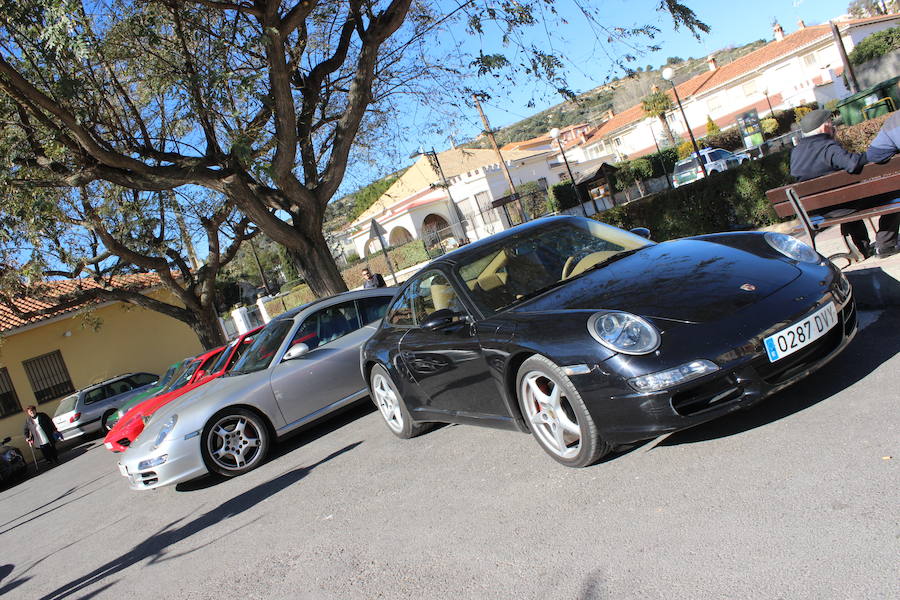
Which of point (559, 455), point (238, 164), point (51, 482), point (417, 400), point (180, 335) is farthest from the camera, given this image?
point (180, 335)

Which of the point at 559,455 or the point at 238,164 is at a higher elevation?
the point at 238,164

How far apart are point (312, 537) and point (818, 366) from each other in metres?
3.21

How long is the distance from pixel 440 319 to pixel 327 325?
3646mm

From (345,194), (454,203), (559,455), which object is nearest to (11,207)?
(345,194)

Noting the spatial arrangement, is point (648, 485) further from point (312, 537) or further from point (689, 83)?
point (689, 83)

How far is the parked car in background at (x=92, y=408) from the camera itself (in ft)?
64.1

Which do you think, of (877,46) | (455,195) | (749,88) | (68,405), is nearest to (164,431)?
(68,405)

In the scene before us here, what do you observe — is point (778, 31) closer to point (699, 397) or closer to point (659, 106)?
point (659, 106)

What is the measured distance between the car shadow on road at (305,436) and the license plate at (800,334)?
510cm

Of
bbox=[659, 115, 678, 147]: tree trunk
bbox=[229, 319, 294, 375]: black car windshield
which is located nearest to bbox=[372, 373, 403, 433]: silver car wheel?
bbox=[229, 319, 294, 375]: black car windshield

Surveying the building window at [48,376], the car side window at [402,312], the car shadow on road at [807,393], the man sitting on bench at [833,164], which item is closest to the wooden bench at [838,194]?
the man sitting on bench at [833,164]

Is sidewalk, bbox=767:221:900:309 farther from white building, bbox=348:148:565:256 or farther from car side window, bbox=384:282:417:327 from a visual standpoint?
white building, bbox=348:148:565:256

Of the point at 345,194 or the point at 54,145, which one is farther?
the point at 345,194

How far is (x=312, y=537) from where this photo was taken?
15.0 feet
